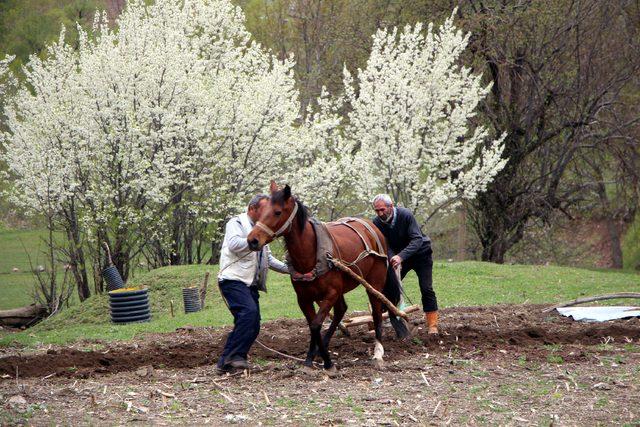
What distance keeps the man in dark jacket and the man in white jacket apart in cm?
192

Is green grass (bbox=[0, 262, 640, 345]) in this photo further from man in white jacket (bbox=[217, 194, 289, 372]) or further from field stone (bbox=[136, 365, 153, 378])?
man in white jacket (bbox=[217, 194, 289, 372])

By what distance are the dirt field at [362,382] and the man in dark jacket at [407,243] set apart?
1.46 feet

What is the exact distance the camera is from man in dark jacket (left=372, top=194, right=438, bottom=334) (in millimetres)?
11258

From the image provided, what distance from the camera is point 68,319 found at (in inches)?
765

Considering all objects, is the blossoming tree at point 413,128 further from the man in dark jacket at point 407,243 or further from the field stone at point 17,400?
the field stone at point 17,400

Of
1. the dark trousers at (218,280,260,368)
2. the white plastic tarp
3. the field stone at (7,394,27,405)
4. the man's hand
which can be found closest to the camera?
the field stone at (7,394,27,405)

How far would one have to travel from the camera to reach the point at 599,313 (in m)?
13.3

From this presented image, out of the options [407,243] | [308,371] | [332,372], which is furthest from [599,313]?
[308,371]

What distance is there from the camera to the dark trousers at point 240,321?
32.0 feet

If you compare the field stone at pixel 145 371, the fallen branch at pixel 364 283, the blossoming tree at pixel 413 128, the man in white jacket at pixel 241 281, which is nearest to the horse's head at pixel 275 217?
the man in white jacket at pixel 241 281

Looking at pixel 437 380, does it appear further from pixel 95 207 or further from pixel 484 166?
pixel 484 166

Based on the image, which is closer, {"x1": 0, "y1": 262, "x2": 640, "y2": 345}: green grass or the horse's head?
the horse's head

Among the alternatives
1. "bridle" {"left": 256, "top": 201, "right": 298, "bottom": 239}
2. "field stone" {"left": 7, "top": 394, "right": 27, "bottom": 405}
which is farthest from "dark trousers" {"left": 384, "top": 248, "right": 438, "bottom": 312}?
"field stone" {"left": 7, "top": 394, "right": 27, "bottom": 405}

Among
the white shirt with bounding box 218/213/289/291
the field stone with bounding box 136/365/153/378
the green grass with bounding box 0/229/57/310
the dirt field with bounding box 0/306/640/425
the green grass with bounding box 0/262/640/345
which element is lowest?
the dirt field with bounding box 0/306/640/425
